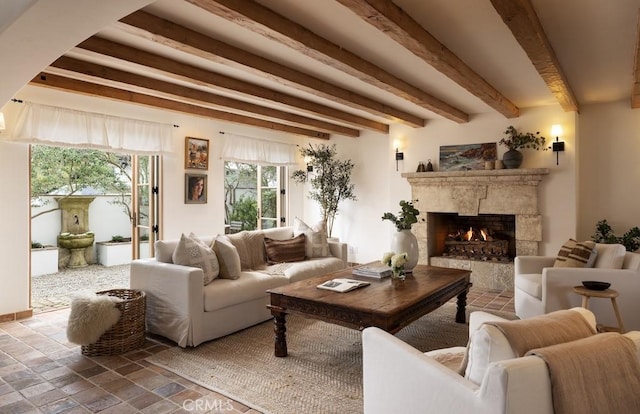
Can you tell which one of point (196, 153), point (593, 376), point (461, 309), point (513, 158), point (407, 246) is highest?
point (196, 153)

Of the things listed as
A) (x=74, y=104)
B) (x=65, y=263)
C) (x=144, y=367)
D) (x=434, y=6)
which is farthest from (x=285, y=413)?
(x=65, y=263)

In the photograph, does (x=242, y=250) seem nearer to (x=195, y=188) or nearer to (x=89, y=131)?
(x=195, y=188)

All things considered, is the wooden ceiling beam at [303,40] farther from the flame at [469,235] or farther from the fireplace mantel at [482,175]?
the flame at [469,235]

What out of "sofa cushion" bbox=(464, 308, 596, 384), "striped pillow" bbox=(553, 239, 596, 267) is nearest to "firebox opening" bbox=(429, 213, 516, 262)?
"striped pillow" bbox=(553, 239, 596, 267)

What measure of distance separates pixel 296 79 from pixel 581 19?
2251 mm

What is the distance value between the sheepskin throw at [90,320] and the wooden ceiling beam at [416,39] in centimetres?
235

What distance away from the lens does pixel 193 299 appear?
323 centimetres

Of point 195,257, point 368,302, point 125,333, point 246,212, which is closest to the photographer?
point 368,302

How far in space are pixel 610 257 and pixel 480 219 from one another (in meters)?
2.61

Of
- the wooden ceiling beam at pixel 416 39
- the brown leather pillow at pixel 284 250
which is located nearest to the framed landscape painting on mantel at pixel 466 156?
the wooden ceiling beam at pixel 416 39

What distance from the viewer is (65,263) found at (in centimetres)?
695

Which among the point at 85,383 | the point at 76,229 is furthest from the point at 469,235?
the point at 76,229

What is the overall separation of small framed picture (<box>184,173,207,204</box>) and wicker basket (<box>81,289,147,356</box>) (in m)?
2.48

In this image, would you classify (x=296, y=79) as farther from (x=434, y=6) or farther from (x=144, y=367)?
(x=144, y=367)
